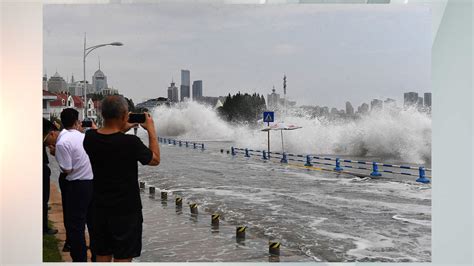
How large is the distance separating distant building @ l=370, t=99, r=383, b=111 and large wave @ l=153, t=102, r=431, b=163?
7.1 inches

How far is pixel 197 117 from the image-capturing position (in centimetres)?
672

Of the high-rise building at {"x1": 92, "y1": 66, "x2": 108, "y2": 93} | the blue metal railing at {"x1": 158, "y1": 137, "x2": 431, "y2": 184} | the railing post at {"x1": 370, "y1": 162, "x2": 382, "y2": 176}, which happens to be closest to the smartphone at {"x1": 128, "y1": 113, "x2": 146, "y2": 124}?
the high-rise building at {"x1": 92, "y1": 66, "x2": 108, "y2": 93}

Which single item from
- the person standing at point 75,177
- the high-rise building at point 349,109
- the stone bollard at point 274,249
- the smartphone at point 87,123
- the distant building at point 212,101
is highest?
the distant building at point 212,101

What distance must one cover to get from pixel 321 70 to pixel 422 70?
3.89 feet

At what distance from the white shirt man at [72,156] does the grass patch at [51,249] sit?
1.06 meters

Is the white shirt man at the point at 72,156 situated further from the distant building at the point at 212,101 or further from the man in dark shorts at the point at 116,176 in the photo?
the distant building at the point at 212,101

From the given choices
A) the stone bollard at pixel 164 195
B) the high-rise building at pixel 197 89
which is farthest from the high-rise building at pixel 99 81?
the stone bollard at pixel 164 195

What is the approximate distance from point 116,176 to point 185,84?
3704mm

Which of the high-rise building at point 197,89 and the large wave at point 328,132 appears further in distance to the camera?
the large wave at point 328,132

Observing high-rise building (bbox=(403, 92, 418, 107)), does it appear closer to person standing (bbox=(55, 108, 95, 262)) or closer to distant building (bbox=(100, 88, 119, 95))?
distant building (bbox=(100, 88, 119, 95))

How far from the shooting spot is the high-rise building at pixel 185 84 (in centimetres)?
634

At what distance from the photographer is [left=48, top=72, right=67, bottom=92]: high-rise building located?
5.32 meters
